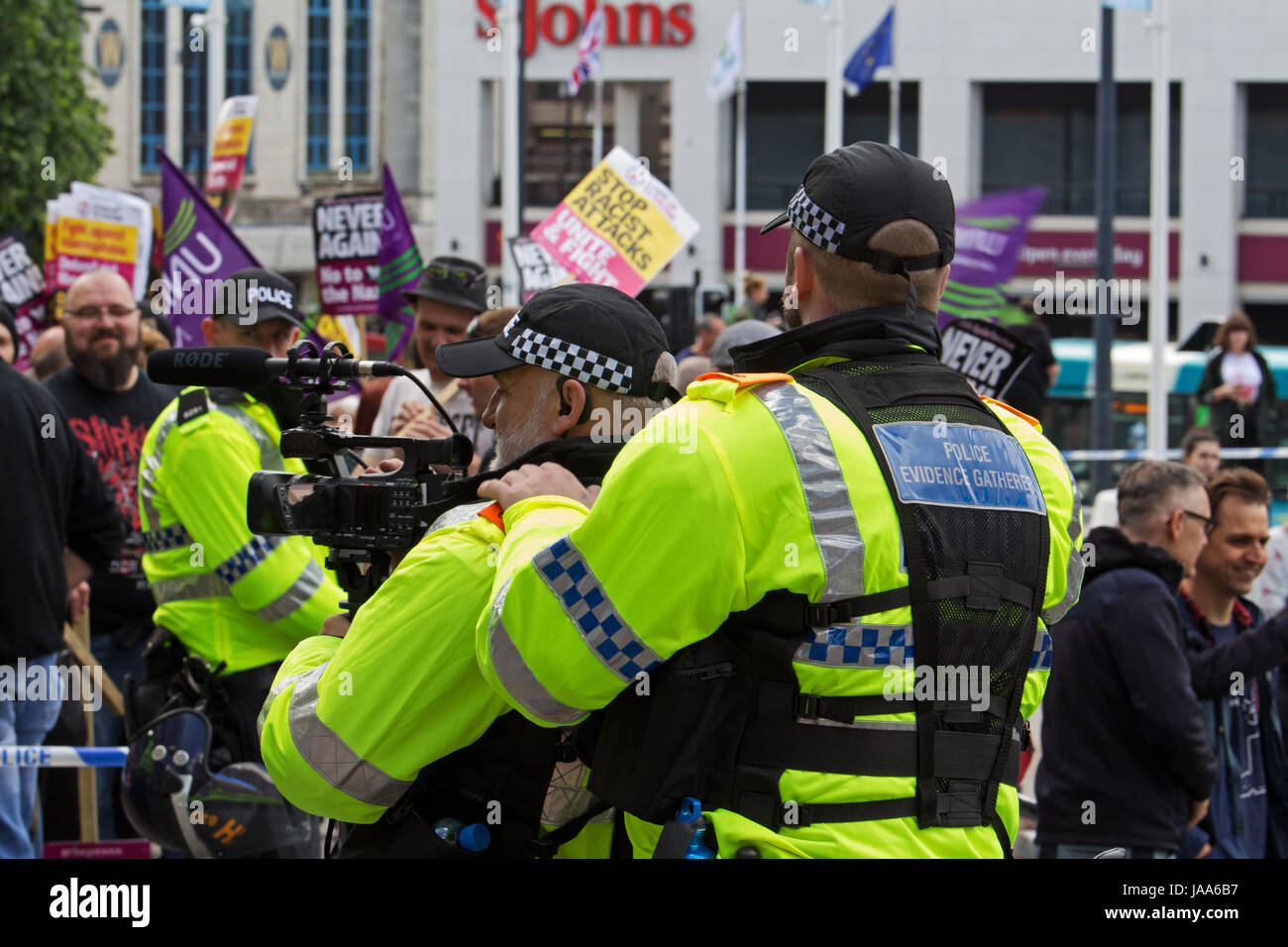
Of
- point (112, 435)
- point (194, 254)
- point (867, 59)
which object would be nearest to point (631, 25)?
point (867, 59)

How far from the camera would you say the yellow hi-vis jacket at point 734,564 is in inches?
89.2

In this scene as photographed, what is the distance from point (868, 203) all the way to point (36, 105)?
81.6 ft

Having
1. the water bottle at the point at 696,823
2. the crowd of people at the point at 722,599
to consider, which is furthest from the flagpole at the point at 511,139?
the water bottle at the point at 696,823

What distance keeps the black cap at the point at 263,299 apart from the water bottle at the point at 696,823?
2.94 metres

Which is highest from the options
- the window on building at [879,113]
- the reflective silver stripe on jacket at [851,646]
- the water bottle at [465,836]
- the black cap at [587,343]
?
the window on building at [879,113]

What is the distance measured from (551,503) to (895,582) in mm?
557

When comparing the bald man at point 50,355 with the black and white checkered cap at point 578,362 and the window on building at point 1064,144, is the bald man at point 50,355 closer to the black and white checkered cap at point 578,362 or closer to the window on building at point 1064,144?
the black and white checkered cap at point 578,362

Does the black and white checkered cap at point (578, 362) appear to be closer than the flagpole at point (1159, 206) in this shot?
Yes

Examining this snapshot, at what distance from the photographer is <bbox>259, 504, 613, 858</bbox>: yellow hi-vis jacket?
2625 millimetres

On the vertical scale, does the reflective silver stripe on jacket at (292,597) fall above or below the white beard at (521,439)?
below

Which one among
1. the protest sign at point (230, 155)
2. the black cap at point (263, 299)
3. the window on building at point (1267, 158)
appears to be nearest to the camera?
the black cap at point (263, 299)

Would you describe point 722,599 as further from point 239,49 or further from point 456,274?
point 239,49

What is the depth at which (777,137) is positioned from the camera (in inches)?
1425
